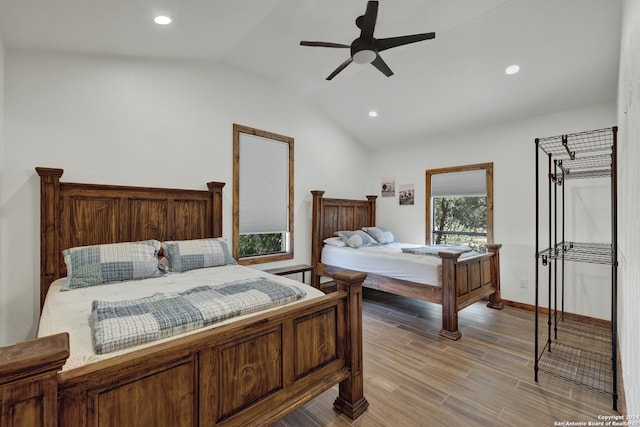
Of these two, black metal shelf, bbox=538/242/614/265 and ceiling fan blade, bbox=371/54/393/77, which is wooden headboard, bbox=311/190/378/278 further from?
black metal shelf, bbox=538/242/614/265

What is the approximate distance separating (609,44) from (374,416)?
3.81m

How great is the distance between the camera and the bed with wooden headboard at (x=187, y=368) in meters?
0.90

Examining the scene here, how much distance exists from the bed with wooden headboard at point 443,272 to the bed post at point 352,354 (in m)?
1.56

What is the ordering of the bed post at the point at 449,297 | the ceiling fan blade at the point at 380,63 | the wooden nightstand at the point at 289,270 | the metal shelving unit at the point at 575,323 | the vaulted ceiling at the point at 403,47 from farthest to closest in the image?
the wooden nightstand at the point at 289,270, the bed post at the point at 449,297, the ceiling fan blade at the point at 380,63, the vaulted ceiling at the point at 403,47, the metal shelving unit at the point at 575,323

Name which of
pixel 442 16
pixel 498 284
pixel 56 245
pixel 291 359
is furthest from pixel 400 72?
pixel 56 245

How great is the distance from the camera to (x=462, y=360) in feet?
8.74

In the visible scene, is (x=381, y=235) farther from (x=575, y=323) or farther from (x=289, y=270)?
(x=575, y=323)

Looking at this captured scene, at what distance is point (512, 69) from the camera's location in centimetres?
330

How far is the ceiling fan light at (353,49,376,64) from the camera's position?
2.51 metres

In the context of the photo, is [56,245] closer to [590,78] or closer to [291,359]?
[291,359]

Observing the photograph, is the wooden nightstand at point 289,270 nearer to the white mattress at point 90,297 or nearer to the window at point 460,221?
the white mattress at point 90,297

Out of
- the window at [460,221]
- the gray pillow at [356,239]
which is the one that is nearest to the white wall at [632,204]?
the window at [460,221]

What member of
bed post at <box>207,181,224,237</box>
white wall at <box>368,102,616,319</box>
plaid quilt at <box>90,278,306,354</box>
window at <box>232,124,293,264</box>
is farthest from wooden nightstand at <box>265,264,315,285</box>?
white wall at <box>368,102,616,319</box>

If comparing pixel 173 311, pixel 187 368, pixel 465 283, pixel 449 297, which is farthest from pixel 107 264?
pixel 465 283
